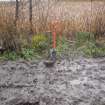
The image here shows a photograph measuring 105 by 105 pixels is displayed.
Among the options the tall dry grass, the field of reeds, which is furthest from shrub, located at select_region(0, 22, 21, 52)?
the tall dry grass

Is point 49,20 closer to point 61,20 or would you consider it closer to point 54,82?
point 61,20

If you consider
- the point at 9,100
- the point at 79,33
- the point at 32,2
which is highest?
the point at 32,2

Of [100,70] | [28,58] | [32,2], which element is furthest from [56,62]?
[32,2]

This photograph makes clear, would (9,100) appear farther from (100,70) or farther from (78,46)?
(78,46)

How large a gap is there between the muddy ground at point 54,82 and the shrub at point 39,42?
91cm

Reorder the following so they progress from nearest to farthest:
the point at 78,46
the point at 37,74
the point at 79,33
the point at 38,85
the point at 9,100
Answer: the point at 9,100 → the point at 38,85 → the point at 37,74 → the point at 78,46 → the point at 79,33

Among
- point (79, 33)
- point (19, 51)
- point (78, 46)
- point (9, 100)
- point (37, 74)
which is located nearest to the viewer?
point (9, 100)

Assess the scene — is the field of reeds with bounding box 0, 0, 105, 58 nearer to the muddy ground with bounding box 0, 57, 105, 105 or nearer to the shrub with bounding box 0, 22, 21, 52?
the shrub with bounding box 0, 22, 21, 52

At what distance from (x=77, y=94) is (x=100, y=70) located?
155 centimetres

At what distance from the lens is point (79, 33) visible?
26.2 feet

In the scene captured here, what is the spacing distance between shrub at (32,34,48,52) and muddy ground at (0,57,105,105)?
0.91m

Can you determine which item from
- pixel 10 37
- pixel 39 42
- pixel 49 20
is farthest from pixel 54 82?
pixel 49 20

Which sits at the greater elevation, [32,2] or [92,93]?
[32,2]

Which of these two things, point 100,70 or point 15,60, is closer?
point 100,70
